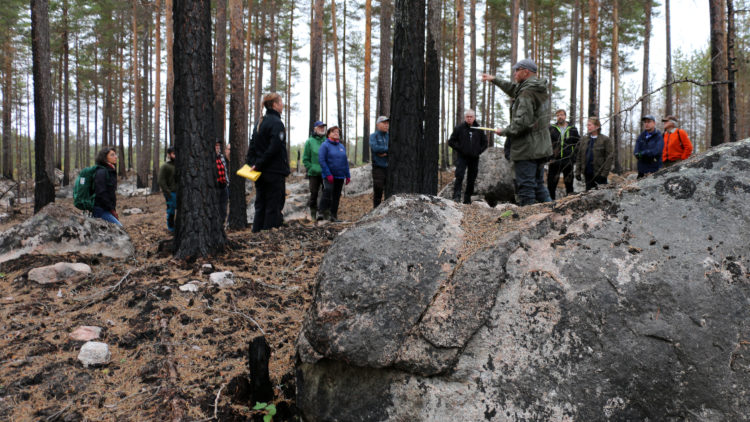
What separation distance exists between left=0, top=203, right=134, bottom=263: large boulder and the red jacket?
27.7 ft

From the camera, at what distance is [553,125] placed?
306 inches

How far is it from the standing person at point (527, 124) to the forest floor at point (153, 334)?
2600 mm

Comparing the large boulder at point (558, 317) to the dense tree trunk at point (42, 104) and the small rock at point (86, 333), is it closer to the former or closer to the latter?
the small rock at point (86, 333)

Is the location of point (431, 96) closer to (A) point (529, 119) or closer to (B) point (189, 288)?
(A) point (529, 119)

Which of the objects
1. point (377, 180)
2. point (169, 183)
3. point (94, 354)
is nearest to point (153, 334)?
point (94, 354)

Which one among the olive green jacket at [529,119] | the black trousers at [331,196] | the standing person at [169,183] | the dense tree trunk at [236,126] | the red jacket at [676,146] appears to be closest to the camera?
the olive green jacket at [529,119]

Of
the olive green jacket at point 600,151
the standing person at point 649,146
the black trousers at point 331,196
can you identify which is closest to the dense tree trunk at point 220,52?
the black trousers at point 331,196

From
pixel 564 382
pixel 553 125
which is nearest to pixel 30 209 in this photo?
pixel 553 125

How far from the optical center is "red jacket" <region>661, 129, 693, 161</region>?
6492 millimetres

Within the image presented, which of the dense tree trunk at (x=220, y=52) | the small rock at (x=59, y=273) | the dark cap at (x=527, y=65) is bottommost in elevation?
the small rock at (x=59, y=273)

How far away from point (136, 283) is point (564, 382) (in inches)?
152

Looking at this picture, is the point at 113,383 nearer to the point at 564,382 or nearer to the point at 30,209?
the point at 564,382

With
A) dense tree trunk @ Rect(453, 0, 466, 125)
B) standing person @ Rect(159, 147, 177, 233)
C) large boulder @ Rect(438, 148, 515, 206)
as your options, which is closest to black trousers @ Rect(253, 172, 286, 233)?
standing person @ Rect(159, 147, 177, 233)

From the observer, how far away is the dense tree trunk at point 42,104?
837cm
